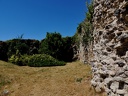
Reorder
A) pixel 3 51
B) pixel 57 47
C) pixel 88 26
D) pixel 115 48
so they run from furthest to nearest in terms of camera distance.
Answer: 1. pixel 3 51
2. pixel 57 47
3. pixel 88 26
4. pixel 115 48

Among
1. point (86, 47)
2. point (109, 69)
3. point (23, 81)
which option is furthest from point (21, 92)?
point (86, 47)

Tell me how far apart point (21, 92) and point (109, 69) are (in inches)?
221

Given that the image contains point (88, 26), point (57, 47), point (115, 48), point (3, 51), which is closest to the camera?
point (115, 48)

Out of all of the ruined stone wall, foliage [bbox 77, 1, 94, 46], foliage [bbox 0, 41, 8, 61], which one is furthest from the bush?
the ruined stone wall

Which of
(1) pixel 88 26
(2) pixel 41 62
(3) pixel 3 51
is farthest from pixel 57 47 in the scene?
(1) pixel 88 26

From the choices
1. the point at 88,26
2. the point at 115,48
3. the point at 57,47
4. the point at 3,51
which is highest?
the point at 88,26

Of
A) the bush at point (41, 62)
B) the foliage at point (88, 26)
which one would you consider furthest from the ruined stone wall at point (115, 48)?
the bush at point (41, 62)

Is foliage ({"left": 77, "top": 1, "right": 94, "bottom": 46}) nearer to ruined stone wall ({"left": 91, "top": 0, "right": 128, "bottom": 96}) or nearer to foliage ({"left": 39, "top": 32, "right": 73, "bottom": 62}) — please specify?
foliage ({"left": 39, "top": 32, "right": 73, "bottom": 62})

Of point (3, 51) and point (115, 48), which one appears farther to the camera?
A: point (3, 51)

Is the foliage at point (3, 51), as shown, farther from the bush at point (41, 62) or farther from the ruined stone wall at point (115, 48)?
the ruined stone wall at point (115, 48)

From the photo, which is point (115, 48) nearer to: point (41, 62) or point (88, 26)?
point (88, 26)

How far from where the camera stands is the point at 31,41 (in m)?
28.3

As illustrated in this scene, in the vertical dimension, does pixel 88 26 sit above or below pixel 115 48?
above

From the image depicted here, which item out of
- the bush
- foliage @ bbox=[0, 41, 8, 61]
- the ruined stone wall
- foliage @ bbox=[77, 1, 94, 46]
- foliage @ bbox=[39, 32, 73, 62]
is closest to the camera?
the ruined stone wall
